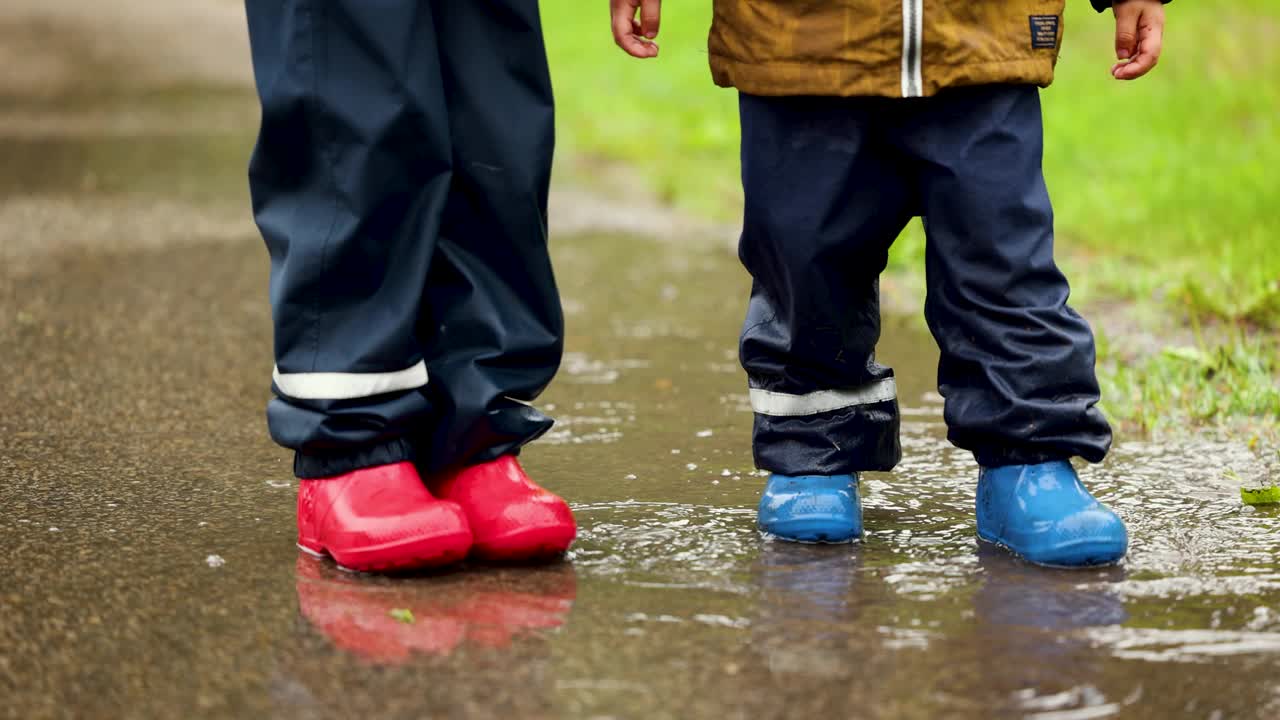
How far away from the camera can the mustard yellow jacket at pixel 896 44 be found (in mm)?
2252

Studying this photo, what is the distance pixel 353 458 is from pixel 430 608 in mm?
300

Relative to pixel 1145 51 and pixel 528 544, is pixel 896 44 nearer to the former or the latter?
pixel 1145 51

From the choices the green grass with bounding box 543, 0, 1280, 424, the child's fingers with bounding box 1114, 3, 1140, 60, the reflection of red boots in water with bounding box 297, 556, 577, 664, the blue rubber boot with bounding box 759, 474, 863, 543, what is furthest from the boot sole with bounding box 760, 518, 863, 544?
the child's fingers with bounding box 1114, 3, 1140, 60

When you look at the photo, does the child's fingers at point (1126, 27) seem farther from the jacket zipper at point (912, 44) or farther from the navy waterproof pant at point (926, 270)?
the jacket zipper at point (912, 44)

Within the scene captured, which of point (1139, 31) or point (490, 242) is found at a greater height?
point (1139, 31)

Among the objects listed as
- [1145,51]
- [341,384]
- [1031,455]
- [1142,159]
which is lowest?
[1142,159]

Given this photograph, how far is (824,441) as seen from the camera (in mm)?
2467

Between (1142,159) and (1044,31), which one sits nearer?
(1044,31)

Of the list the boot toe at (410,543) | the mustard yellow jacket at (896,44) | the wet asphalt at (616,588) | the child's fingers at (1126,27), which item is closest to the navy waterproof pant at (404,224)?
the boot toe at (410,543)

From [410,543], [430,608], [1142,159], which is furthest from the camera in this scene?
[1142,159]

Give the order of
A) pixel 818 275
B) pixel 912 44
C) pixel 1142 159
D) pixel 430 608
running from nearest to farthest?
pixel 430 608
pixel 912 44
pixel 818 275
pixel 1142 159

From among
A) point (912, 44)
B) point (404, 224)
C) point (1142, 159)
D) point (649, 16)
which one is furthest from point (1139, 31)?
point (1142, 159)

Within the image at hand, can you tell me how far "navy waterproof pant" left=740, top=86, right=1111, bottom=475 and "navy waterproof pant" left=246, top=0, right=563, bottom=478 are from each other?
0.34 m

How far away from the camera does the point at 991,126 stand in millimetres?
2281
